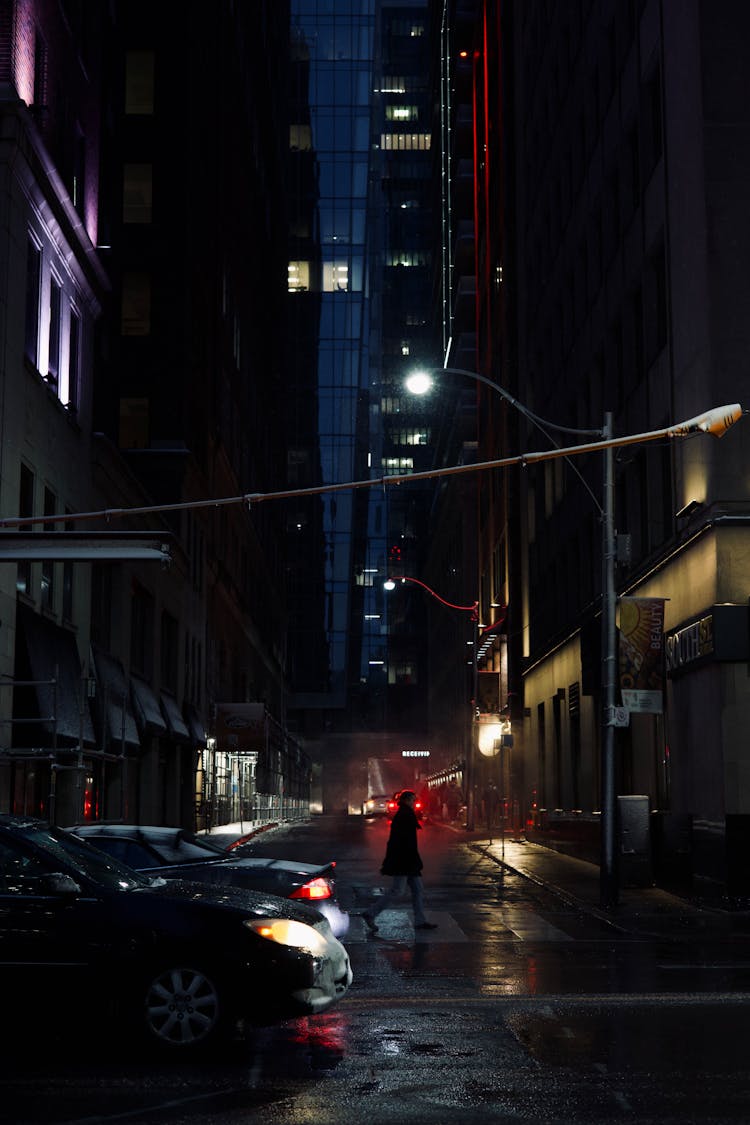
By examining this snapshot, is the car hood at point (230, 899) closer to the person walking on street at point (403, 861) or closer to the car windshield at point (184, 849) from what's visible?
the car windshield at point (184, 849)

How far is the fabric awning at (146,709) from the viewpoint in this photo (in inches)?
1650

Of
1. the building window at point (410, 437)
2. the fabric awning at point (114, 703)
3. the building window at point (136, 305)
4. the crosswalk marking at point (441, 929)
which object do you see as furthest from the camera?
the building window at point (410, 437)

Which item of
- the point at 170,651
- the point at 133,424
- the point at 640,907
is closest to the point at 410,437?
the point at 133,424

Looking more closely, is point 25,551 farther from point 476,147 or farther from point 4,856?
point 476,147

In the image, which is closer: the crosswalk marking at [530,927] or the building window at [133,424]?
the crosswalk marking at [530,927]

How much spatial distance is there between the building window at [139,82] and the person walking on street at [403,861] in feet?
146

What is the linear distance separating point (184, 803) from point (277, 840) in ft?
24.0

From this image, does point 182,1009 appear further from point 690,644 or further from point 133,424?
point 133,424

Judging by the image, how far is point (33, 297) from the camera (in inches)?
1148

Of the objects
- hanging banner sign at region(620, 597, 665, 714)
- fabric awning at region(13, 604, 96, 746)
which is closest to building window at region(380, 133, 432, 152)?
fabric awning at region(13, 604, 96, 746)

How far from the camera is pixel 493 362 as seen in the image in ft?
215

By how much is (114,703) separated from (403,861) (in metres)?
19.0

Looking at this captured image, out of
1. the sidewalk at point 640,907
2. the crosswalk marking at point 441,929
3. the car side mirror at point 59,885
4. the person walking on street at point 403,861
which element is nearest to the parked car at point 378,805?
the sidewalk at point 640,907

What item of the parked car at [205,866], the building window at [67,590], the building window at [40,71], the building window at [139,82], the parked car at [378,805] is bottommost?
the parked car at [378,805]
